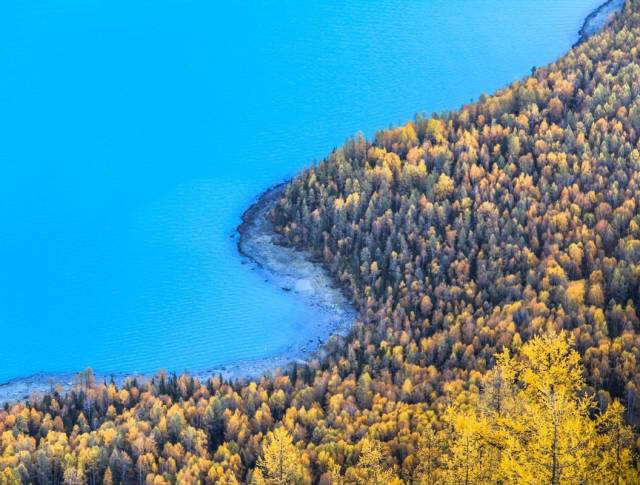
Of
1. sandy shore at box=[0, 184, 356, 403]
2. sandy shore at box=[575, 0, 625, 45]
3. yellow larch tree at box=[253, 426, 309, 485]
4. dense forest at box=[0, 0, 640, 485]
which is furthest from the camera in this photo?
sandy shore at box=[575, 0, 625, 45]

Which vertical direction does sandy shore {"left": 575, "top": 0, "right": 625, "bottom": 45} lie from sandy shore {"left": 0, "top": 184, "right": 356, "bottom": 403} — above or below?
above

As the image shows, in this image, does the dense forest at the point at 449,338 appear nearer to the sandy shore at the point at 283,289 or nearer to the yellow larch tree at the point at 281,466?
the yellow larch tree at the point at 281,466

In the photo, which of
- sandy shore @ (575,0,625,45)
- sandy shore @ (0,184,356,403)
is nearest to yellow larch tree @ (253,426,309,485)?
sandy shore @ (0,184,356,403)

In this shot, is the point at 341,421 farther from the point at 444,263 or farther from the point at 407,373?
the point at 444,263

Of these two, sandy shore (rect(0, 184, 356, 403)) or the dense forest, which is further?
sandy shore (rect(0, 184, 356, 403))

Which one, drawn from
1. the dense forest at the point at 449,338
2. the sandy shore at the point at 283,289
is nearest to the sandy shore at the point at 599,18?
the dense forest at the point at 449,338

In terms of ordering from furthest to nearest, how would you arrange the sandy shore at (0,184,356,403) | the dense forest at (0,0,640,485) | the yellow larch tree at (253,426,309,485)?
the sandy shore at (0,184,356,403)
the yellow larch tree at (253,426,309,485)
the dense forest at (0,0,640,485)

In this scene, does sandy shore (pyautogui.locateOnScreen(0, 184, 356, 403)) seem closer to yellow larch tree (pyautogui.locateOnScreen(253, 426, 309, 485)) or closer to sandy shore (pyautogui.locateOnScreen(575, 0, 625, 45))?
yellow larch tree (pyautogui.locateOnScreen(253, 426, 309, 485))
